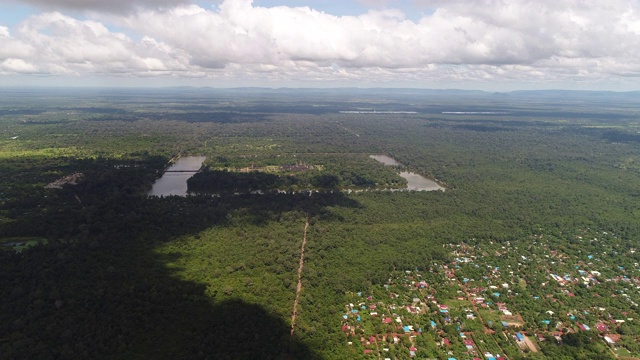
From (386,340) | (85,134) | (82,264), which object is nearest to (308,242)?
(386,340)

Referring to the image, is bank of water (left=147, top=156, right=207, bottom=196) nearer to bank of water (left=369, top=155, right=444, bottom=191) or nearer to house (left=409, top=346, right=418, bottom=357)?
bank of water (left=369, top=155, right=444, bottom=191)

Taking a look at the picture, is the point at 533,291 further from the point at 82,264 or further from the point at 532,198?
the point at 82,264

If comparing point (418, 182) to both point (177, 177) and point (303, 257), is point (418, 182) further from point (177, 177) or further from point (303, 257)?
point (177, 177)

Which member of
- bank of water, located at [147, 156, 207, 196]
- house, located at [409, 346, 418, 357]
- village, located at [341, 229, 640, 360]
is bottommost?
house, located at [409, 346, 418, 357]

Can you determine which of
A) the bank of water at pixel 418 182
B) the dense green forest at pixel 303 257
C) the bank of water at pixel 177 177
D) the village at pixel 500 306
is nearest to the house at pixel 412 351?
the village at pixel 500 306

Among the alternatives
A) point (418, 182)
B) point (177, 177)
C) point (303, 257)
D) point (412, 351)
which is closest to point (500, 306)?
point (412, 351)

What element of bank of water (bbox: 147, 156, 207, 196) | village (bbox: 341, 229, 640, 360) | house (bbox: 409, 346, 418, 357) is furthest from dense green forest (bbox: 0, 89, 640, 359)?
bank of water (bbox: 147, 156, 207, 196)

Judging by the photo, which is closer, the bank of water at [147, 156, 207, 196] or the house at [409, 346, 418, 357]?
the house at [409, 346, 418, 357]
